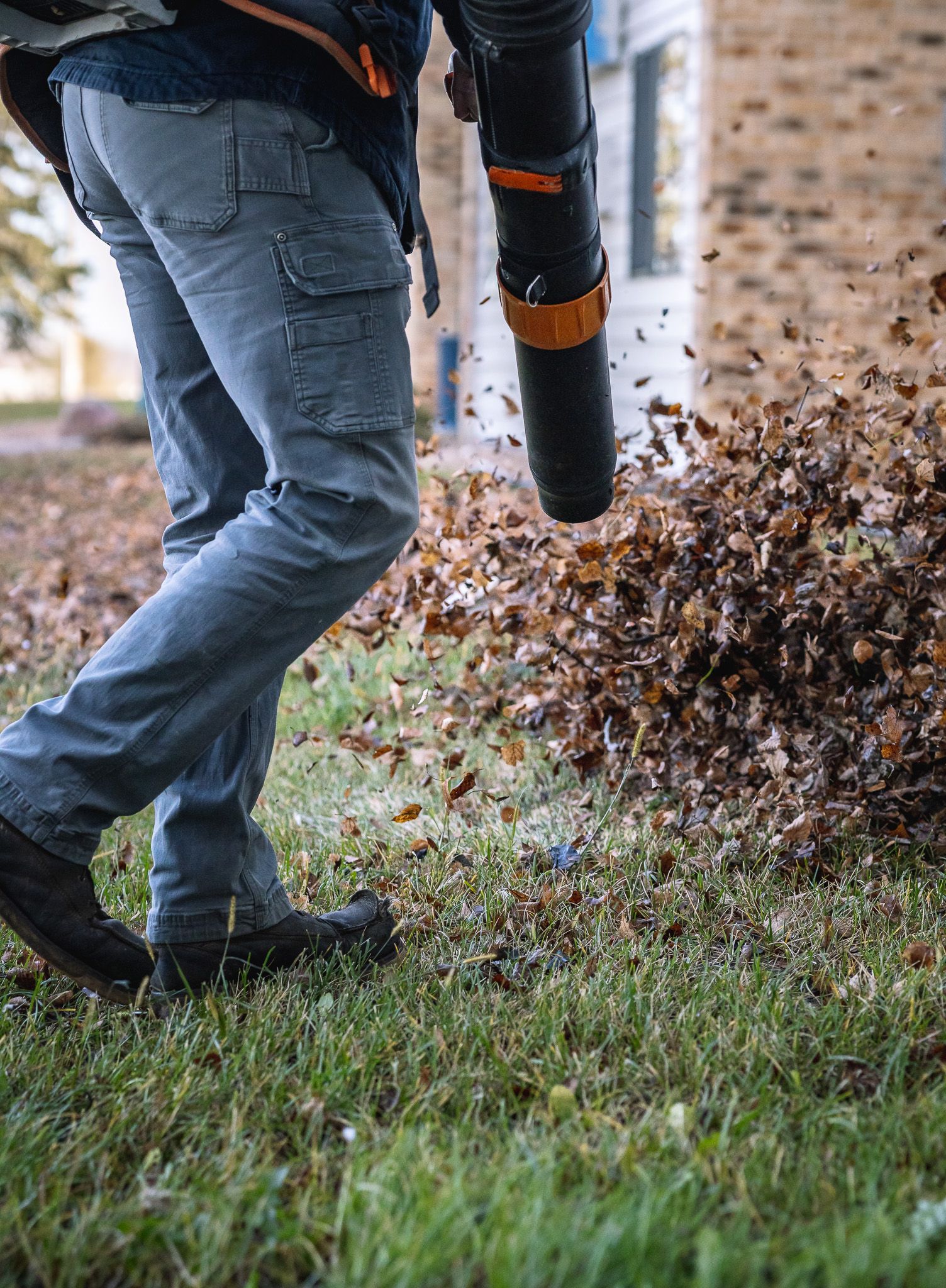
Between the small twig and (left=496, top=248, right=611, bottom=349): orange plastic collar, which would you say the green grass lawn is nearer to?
the small twig

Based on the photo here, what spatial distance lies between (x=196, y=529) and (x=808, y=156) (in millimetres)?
6413

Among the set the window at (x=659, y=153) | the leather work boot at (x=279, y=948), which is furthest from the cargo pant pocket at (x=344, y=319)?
the window at (x=659, y=153)

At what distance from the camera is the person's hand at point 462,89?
1.89m

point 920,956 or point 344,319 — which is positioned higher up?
point 344,319

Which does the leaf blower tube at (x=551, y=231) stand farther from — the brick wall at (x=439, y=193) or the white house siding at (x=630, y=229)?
the brick wall at (x=439, y=193)

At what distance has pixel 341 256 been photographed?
1.74m

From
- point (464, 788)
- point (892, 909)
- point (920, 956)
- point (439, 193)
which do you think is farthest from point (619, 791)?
point (439, 193)

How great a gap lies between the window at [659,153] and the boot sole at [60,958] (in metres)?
7.21

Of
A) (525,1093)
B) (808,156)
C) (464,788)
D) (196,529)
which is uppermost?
(808,156)

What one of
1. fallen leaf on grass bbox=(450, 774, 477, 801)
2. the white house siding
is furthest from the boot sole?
the white house siding

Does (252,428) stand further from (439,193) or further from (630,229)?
(439,193)

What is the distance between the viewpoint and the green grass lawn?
4.32ft

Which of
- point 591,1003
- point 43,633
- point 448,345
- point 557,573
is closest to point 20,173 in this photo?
point 448,345

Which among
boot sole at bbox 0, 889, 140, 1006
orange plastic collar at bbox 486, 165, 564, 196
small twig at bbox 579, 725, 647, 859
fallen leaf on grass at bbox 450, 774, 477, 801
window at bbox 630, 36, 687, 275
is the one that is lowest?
small twig at bbox 579, 725, 647, 859
